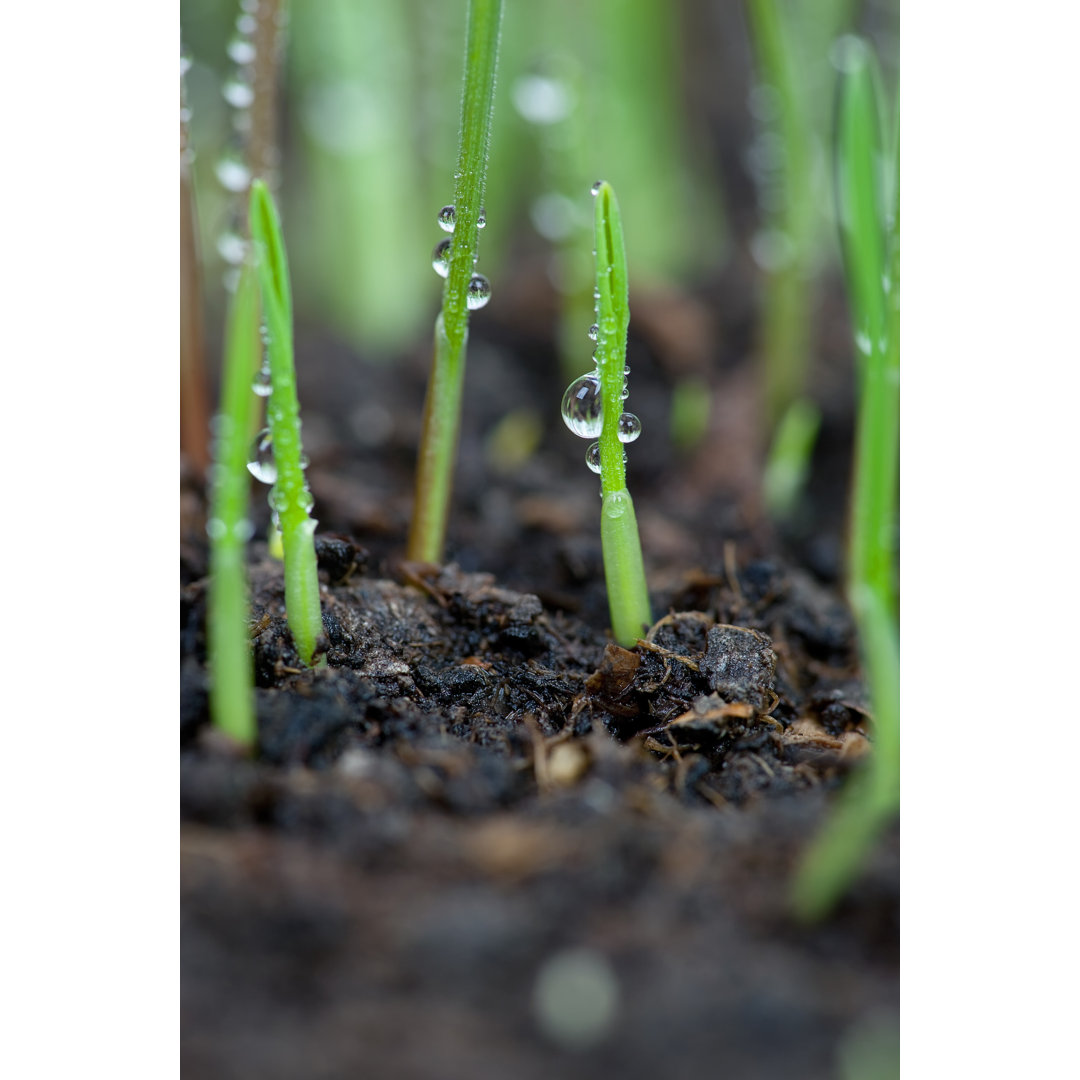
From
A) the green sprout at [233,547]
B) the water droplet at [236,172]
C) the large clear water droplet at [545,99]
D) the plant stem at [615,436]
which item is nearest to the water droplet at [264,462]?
the green sprout at [233,547]

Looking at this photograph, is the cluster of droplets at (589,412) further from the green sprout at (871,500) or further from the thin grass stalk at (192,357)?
the thin grass stalk at (192,357)

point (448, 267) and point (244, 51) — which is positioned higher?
point (244, 51)

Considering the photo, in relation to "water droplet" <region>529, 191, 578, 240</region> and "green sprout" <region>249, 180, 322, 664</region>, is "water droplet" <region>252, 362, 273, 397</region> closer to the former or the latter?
"green sprout" <region>249, 180, 322, 664</region>

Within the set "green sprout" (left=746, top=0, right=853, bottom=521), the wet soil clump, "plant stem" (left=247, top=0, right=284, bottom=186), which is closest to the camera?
the wet soil clump

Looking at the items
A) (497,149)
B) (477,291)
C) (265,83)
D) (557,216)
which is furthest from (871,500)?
(497,149)

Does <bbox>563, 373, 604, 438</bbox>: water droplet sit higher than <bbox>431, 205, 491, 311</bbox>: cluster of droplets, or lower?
lower

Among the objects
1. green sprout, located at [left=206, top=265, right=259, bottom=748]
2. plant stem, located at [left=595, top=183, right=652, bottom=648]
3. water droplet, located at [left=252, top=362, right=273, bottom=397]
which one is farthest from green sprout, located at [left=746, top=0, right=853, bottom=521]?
green sprout, located at [left=206, top=265, right=259, bottom=748]

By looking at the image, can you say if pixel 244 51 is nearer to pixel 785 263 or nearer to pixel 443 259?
pixel 443 259
